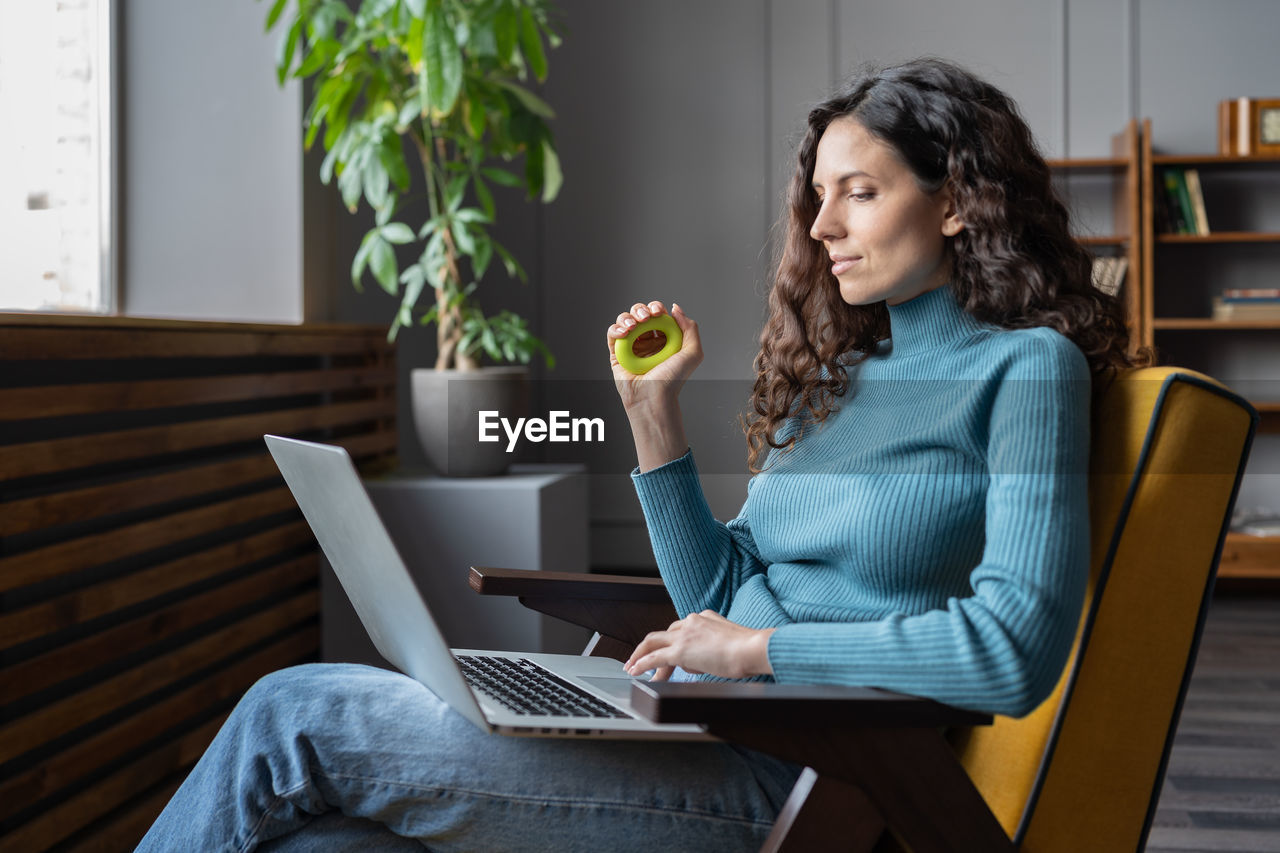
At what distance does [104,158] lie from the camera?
2613 millimetres

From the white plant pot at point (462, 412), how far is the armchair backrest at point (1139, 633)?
2049 millimetres

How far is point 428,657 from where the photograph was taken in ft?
3.31

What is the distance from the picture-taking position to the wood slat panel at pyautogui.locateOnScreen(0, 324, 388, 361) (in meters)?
1.73

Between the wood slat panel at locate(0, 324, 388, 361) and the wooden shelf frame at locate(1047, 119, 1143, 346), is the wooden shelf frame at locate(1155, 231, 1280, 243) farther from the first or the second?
the wood slat panel at locate(0, 324, 388, 361)

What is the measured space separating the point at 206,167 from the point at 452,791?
2.18 metres

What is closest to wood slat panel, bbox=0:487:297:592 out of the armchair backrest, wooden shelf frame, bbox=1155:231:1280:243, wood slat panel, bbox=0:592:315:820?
wood slat panel, bbox=0:592:315:820

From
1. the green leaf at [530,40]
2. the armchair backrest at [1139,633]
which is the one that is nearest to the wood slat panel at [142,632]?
the green leaf at [530,40]

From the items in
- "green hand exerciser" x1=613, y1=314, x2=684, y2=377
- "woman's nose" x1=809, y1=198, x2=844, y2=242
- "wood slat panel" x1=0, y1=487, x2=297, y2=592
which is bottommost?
"wood slat panel" x1=0, y1=487, x2=297, y2=592

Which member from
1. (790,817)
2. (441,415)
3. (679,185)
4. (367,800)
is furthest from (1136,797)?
(679,185)

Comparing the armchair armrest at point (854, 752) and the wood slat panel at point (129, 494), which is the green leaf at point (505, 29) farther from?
the armchair armrest at point (854, 752)

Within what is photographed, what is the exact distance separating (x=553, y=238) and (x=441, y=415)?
2049 millimetres

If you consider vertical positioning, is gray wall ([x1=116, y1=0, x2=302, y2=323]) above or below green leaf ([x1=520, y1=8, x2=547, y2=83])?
below

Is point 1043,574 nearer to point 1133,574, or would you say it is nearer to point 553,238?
point 1133,574

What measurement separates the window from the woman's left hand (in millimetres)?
1691
